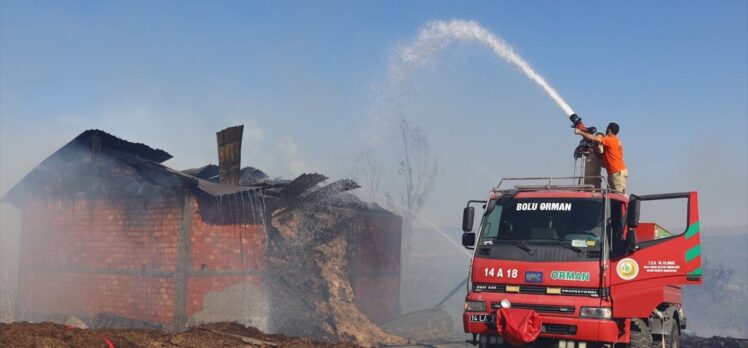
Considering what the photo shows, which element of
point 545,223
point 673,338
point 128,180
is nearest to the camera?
point 545,223

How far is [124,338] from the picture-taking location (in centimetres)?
946

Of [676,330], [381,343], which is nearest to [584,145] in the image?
[676,330]

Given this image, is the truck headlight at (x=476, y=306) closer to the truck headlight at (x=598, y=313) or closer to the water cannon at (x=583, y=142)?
the truck headlight at (x=598, y=313)

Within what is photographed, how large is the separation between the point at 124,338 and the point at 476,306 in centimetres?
488

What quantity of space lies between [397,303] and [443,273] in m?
31.4

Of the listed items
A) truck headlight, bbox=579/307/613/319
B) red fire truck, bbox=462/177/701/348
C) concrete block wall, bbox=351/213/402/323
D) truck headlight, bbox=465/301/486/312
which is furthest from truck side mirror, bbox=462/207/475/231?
concrete block wall, bbox=351/213/402/323

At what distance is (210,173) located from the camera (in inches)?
750

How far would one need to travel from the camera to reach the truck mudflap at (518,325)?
8785 millimetres

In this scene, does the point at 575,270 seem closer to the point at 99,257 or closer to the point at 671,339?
the point at 671,339

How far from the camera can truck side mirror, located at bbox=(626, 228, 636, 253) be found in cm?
892

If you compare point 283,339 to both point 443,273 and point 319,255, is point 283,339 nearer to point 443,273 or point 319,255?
point 319,255

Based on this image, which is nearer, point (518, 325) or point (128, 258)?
point (518, 325)

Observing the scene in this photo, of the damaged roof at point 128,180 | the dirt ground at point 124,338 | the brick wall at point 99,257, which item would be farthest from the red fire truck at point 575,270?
the brick wall at point 99,257

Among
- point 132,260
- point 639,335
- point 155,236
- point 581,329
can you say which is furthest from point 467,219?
point 132,260
